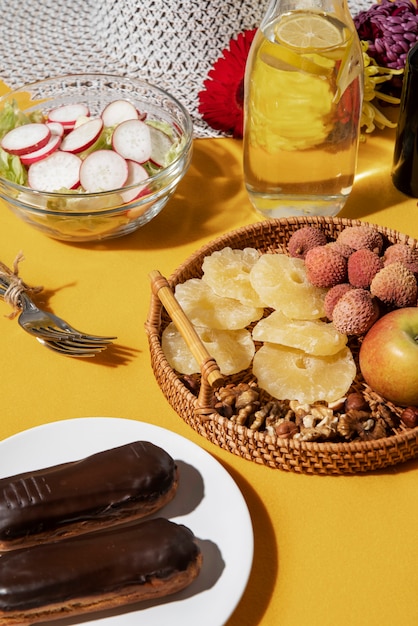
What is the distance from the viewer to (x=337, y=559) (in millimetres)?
749

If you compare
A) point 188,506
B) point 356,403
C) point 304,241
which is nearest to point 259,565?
point 188,506

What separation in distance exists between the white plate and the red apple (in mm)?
209

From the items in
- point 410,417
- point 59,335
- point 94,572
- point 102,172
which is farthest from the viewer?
point 102,172

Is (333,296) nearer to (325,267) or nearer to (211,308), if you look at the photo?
(325,267)

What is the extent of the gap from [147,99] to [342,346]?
54cm

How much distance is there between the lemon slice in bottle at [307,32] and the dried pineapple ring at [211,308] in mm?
323

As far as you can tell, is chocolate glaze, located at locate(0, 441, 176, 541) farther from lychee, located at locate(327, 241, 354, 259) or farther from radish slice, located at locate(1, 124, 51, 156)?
radish slice, located at locate(1, 124, 51, 156)

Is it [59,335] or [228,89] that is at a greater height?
[228,89]

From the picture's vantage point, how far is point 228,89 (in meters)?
1.21

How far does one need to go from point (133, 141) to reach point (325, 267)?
355mm

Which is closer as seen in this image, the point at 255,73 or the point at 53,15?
the point at 255,73

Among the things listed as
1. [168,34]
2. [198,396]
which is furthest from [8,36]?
[198,396]

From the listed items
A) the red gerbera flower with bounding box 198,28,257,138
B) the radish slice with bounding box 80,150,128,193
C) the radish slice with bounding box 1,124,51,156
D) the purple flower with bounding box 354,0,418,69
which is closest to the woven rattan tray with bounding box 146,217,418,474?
the radish slice with bounding box 80,150,128,193

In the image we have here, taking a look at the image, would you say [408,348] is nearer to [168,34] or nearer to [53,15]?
[168,34]
